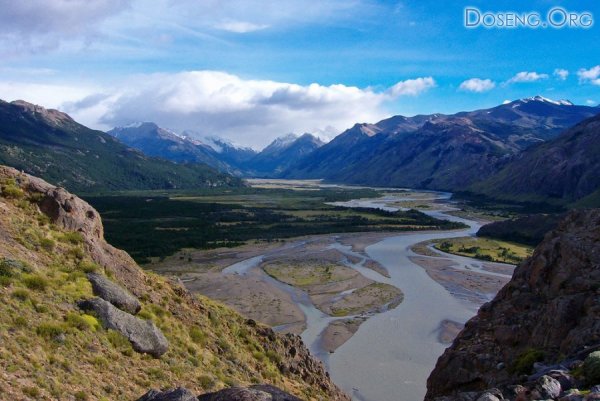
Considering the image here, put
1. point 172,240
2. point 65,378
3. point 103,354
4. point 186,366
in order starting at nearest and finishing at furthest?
1. point 65,378
2. point 103,354
3. point 186,366
4. point 172,240

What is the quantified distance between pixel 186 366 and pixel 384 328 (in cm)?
3876

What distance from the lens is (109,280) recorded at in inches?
902

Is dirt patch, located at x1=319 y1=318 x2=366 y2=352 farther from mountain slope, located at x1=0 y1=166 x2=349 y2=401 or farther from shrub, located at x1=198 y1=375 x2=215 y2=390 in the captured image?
shrub, located at x1=198 y1=375 x2=215 y2=390

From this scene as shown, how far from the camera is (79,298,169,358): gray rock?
20.1 metres

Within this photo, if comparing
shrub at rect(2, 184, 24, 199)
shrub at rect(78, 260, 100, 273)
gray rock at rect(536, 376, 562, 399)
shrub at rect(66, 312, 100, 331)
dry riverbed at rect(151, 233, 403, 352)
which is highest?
shrub at rect(2, 184, 24, 199)

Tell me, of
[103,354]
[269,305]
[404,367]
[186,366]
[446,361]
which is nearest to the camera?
[103,354]

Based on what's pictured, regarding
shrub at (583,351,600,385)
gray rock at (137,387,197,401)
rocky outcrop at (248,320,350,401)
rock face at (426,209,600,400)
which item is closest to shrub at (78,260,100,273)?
gray rock at (137,387,197,401)

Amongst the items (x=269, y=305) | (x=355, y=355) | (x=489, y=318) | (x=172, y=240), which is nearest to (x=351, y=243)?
(x=172, y=240)

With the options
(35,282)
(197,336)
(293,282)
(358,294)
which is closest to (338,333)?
(358,294)

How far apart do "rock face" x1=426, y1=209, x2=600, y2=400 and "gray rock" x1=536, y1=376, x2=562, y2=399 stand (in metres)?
3.61

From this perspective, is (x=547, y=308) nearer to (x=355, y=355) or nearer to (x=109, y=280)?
(x=109, y=280)

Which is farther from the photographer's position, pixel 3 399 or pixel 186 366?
pixel 186 366

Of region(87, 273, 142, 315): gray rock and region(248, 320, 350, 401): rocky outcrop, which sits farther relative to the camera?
region(248, 320, 350, 401): rocky outcrop

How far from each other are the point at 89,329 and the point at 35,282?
2.79m
